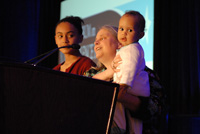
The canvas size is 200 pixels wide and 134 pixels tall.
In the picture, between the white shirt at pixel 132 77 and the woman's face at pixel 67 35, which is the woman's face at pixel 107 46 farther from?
the woman's face at pixel 67 35

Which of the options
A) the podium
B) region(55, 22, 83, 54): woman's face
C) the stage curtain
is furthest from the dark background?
the podium

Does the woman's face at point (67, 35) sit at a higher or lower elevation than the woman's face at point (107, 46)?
higher

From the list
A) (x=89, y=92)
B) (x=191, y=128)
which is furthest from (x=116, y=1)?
(x=89, y=92)

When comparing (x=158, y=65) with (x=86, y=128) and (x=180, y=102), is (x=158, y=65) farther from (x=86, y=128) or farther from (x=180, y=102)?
(x=86, y=128)

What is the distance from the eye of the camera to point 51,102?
0.83 m

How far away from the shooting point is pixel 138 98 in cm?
128

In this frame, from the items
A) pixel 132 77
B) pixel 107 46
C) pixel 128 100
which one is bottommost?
pixel 128 100

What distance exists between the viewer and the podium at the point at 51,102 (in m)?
0.77

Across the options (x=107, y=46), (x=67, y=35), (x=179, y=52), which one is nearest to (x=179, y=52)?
(x=179, y=52)

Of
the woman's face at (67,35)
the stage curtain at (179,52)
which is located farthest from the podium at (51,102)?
the stage curtain at (179,52)

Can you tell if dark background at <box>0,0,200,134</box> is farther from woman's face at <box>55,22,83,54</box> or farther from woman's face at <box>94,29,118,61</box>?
woman's face at <box>94,29,118,61</box>

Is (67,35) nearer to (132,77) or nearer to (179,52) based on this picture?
(132,77)

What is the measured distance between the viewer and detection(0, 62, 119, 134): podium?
0.77m

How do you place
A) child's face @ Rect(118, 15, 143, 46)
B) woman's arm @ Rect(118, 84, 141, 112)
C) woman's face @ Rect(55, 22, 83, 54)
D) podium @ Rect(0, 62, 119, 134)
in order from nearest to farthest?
podium @ Rect(0, 62, 119, 134) < woman's arm @ Rect(118, 84, 141, 112) < child's face @ Rect(118, 15, 143, 46) < woman's face @ Rect(55, 22, 83, 54)
